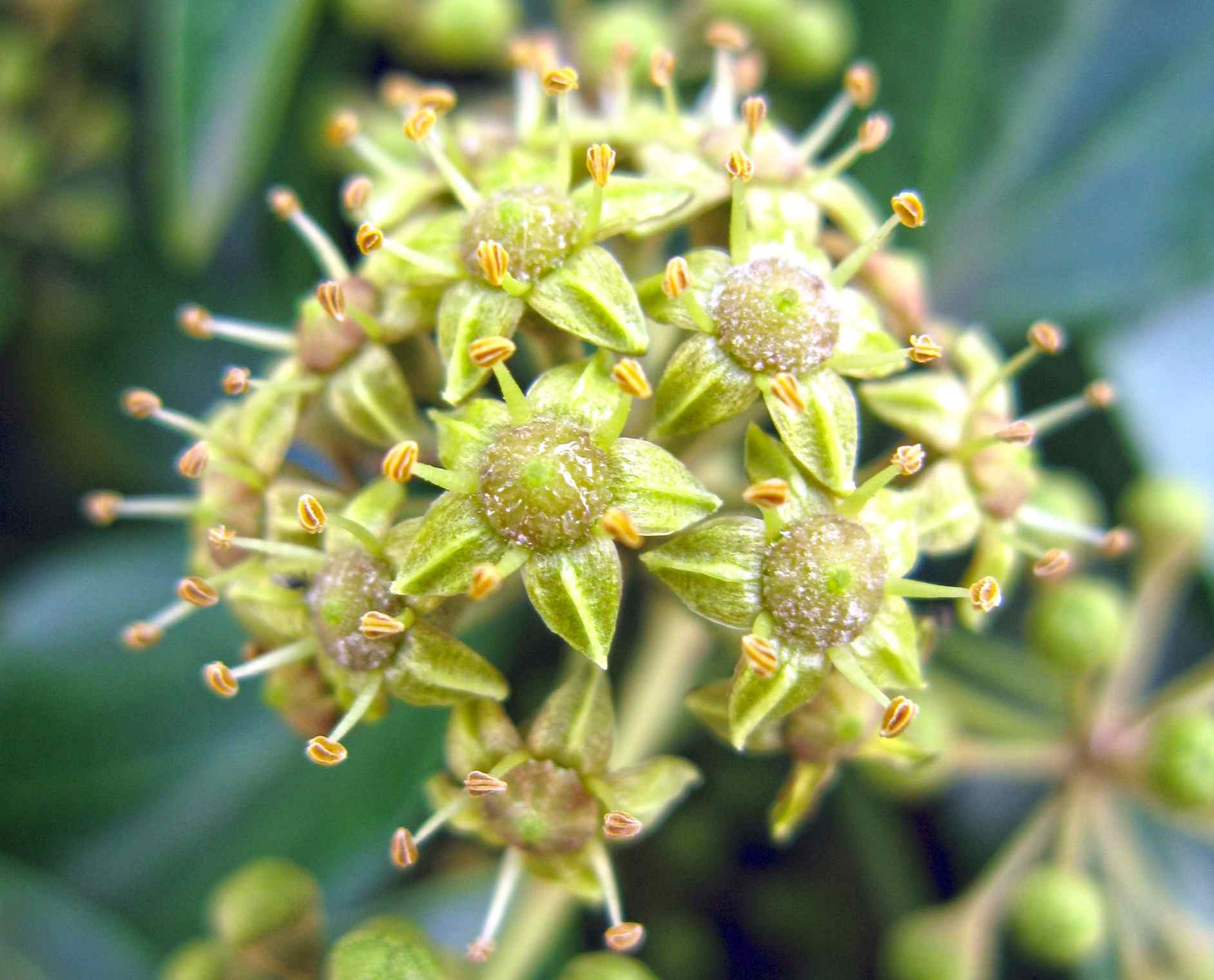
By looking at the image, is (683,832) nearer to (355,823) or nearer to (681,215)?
(355,823)

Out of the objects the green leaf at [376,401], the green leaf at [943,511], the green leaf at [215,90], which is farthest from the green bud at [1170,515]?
the green leaf at [215,90]

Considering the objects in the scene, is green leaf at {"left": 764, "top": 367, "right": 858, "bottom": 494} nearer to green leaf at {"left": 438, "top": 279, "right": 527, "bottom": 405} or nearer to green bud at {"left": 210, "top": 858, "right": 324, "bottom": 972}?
green leaf at {"left": 438, "top": 279, "right": 527, "bottom": 405}

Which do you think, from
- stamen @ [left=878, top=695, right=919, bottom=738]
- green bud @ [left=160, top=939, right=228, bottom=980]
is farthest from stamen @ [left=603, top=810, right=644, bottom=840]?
green bud @ [left=160, top=939, right=228, bottom=980]

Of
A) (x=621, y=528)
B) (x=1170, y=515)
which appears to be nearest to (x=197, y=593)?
(x=621, y=528)

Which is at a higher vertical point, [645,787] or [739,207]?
[739,207]

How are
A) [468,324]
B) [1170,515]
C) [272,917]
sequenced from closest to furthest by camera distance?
[468,324] → [272,917] → [1170,515]

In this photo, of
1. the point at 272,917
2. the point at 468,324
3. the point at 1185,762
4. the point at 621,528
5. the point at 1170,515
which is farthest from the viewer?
the point at 1170,515

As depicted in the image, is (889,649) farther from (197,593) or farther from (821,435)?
(197,593)
